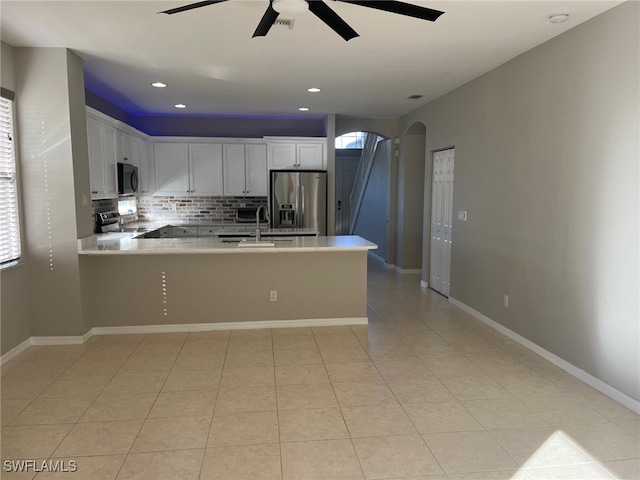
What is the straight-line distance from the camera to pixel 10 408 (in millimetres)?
2883

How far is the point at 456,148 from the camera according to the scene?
17.3 ft

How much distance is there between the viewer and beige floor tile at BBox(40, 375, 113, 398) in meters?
3.08

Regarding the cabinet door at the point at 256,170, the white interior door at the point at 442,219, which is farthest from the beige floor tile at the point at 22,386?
the white interior door at the point at 442,219

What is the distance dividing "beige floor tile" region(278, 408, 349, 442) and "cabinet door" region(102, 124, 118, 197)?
3.69 meters

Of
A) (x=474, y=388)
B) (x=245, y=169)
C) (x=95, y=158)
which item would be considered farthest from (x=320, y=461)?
(x=245, y=169)

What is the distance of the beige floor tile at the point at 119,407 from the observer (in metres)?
2.77

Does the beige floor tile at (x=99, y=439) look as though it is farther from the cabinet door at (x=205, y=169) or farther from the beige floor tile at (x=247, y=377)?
the cabinet door at (x=205, y=169)

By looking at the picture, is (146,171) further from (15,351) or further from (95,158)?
(15,351)

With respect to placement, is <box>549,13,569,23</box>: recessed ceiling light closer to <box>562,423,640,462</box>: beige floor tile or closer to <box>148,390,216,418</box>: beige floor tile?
<box>562,423,640,462</box>: beige floor tile

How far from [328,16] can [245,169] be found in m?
4.98

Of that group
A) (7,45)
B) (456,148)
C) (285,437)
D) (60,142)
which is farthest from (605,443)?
(7,45)

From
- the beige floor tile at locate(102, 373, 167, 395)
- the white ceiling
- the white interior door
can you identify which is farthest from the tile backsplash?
the beige floor tile at locate(102, 373, 167, 395)

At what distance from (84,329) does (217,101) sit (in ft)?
11.1

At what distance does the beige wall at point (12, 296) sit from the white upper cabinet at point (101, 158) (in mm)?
977
